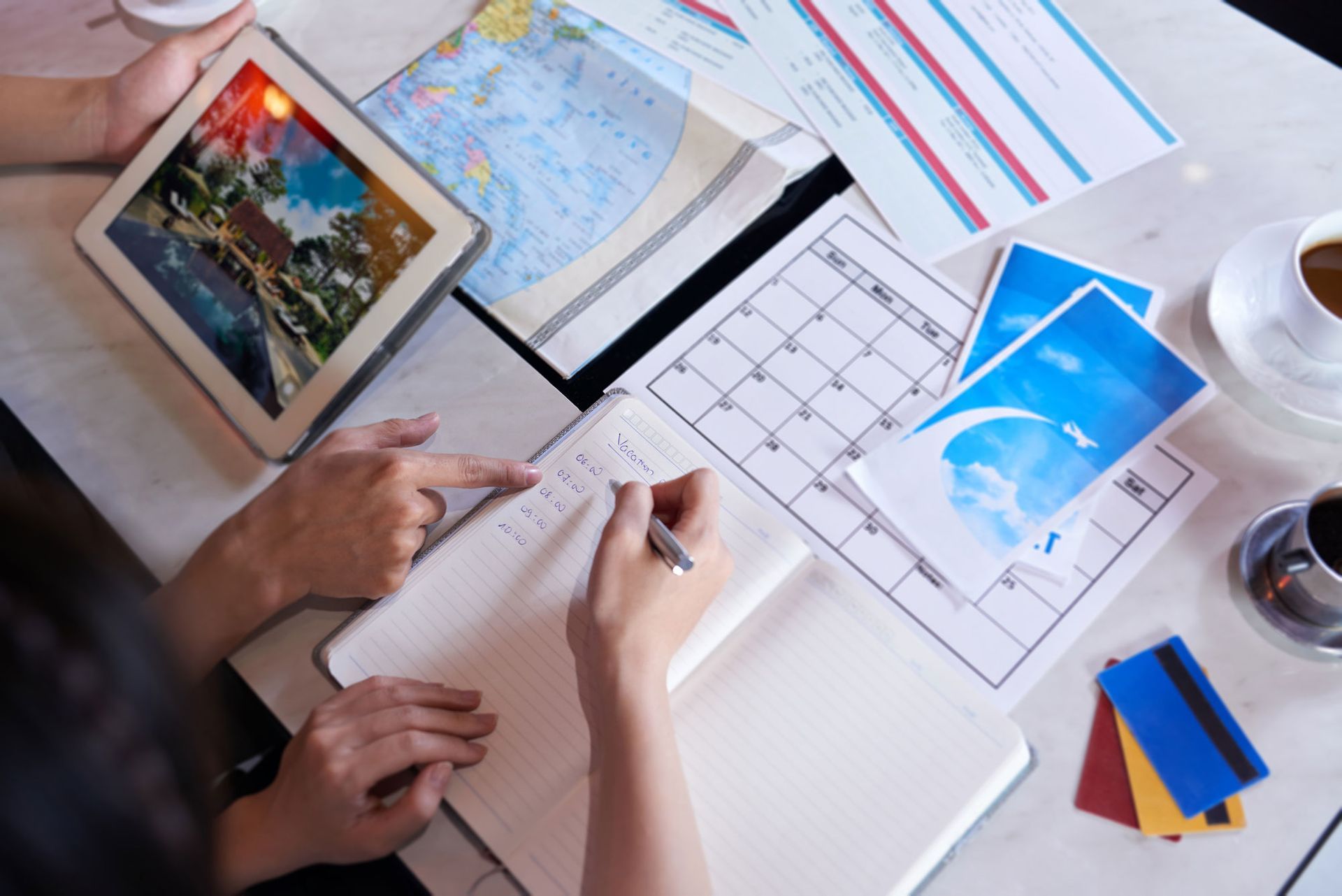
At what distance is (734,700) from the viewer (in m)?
0.63

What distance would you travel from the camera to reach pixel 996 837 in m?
0.61

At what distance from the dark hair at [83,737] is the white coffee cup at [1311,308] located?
2.57ft

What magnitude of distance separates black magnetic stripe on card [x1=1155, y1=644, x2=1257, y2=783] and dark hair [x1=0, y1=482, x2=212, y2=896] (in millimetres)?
635

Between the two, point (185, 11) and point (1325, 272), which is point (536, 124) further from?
point (1325, 272)

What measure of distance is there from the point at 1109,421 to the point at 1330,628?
216 mm

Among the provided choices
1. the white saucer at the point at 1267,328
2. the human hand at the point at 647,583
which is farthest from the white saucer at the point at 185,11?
the white saucer at the point at 1267,328

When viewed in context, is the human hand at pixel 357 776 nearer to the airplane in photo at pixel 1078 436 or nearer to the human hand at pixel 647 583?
the human hand at pixel 647 583

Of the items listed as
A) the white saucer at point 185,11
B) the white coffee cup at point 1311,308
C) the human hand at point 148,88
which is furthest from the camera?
the white saucer at point 185,11

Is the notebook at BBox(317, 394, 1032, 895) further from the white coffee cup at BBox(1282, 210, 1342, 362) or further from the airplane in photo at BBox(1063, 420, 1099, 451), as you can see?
the white coffee cup at BBox(1282, 210, 1342, 362)

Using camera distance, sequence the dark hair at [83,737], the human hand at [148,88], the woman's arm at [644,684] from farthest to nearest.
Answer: the human hand at [148,88] → the woman's arm at [644,684] → the dark hair at [83,737]

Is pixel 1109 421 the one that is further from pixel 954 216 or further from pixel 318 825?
pixel 318 825

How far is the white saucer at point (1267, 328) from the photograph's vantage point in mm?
706

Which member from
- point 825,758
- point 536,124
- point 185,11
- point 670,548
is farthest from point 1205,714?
point 185,11

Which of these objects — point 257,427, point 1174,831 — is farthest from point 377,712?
point 1174,831
